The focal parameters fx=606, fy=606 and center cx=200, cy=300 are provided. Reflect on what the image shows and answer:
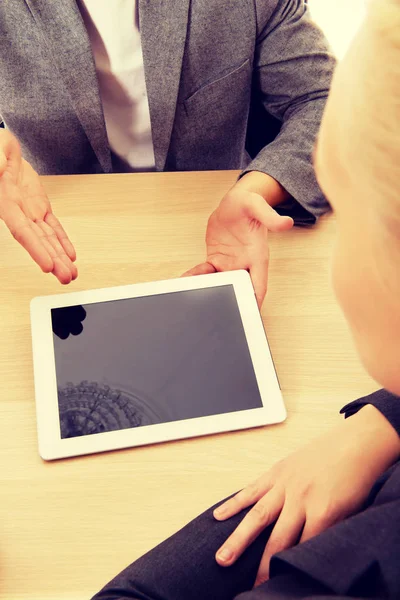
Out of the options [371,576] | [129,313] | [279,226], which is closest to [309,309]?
[279,226]

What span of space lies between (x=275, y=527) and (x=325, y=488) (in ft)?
0.21

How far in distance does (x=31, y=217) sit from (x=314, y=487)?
0.48 metres

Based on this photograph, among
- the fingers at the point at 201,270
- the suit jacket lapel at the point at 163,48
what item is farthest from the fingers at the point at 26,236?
the suit jacket lapel at the point at 163,48

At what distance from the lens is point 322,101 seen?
915 mm

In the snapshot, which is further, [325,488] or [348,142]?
[325,488]

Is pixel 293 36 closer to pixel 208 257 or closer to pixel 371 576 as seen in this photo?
pixel 208 257

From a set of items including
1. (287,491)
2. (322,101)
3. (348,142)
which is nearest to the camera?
(348,142)

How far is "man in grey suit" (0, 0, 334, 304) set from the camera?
2.59 feet

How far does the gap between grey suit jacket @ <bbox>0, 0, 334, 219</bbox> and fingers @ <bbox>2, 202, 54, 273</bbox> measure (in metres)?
0.23

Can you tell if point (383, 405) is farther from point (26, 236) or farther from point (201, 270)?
point (26, 236)

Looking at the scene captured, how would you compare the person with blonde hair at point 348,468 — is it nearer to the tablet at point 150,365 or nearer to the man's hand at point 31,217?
the tablet at point 150,365

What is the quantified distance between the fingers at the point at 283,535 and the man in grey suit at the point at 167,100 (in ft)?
0.83

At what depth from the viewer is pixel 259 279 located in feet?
2.41

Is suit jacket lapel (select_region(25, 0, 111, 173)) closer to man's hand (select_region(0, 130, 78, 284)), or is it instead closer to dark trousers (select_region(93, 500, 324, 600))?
man's hand (select_region(0, 130, 78, 284))
